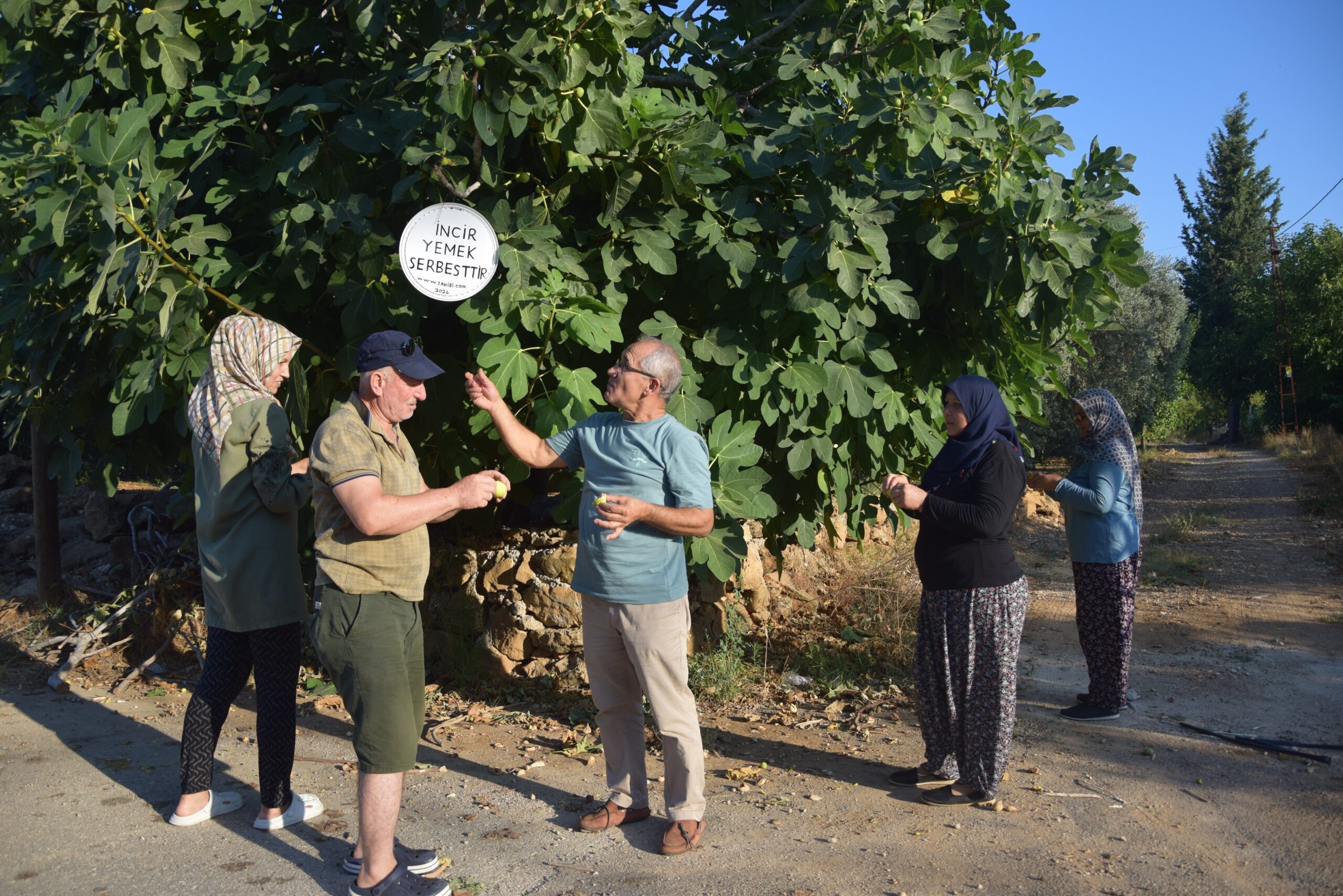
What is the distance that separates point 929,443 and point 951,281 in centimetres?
78

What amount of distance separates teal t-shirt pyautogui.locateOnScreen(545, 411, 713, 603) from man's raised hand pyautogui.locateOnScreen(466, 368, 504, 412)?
0.40m

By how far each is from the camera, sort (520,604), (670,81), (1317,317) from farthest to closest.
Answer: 1. (1317,317)
2. (520,604)
3. (670,81)

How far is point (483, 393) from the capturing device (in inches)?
147

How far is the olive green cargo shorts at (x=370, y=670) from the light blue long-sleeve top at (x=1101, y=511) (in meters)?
3.70

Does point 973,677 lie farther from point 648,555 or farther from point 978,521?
point 648,555

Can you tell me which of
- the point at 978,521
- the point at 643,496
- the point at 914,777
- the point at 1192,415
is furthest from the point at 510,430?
the point at 1192,415

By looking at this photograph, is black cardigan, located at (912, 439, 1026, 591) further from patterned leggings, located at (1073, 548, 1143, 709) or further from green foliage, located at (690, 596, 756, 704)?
green foliage, located at (690, 596, 756, 704)

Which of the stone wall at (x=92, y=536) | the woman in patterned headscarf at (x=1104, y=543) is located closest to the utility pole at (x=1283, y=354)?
the woman in patterned headscarf at (x=1104, y=543)

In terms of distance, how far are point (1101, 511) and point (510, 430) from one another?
3223 millimetres

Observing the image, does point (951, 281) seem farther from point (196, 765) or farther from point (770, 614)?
point (196, 765)

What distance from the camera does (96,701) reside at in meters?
5.57

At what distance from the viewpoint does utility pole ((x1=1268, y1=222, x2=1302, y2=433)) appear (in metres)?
32.5

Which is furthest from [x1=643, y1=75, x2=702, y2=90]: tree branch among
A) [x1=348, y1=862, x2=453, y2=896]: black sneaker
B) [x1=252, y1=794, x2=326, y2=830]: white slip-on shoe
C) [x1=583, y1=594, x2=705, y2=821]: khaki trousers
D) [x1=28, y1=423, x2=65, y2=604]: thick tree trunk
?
[x1=28, y1=423, x2=65, y2=604]: thick tree trunk

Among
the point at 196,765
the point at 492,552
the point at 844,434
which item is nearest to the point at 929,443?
the point at 844,434
